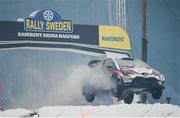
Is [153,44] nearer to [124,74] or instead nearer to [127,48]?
[127,48]

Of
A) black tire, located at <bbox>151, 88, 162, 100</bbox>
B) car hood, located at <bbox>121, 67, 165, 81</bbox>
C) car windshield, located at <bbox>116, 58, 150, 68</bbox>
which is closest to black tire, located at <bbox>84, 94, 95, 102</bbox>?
car hood, located at <bbox>121, 67, 165, 81</bbox>

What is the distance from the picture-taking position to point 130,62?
1347 cm

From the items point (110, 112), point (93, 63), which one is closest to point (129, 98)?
point (93, 63)

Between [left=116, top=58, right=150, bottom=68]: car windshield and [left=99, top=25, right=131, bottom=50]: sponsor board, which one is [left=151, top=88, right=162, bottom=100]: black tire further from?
[left=99, top=25, right=131, bottom=50]: sponsor board

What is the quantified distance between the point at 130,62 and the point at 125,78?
2.56 ft

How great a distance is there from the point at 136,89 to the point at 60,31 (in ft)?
Answer: 10.8

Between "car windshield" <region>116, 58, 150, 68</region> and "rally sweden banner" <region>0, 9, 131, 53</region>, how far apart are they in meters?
0.44

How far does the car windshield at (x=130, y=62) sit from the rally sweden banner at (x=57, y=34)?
1.45ft

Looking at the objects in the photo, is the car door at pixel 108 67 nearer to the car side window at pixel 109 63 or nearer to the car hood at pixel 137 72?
the car side window at pixel 109 63

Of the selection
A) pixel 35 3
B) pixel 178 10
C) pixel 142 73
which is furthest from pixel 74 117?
pixel 178 10

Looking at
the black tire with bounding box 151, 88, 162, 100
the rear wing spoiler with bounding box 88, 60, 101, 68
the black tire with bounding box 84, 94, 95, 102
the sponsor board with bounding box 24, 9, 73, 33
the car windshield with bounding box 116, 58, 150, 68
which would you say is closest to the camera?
the sponsor board with bounding box 24, 9, 73, 33

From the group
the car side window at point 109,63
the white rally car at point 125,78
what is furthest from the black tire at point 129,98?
the car side window at point 109,63

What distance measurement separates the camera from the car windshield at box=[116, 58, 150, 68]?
13.3 metres

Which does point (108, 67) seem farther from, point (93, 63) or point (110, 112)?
point (110, 112)
